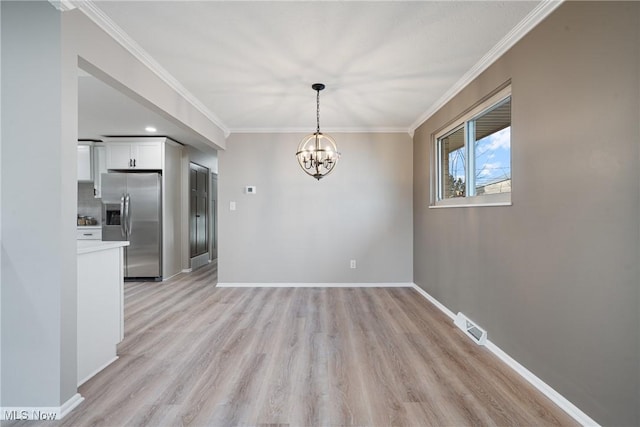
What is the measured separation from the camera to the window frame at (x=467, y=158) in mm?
2484

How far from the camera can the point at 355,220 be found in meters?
4.66

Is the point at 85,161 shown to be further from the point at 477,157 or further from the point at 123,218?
the point at 477,157

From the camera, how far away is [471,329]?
276cm

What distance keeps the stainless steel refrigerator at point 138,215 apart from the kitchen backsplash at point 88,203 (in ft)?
2.27

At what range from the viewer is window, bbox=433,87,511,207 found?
2.48 metres

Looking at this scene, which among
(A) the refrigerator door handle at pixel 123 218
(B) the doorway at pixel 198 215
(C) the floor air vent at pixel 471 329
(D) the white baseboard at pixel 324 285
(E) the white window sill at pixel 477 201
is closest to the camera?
(E) the white window sill at pixel 477 201

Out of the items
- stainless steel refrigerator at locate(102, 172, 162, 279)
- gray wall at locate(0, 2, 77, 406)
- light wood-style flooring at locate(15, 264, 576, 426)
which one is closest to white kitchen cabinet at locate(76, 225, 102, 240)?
stainless steel refrigerator at locate(102, 172, 162, 279)

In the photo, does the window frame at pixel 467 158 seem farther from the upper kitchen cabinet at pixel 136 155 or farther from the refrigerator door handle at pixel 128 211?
the refrigerator door handle at pixel 128 211

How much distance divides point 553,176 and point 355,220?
2.98 meters

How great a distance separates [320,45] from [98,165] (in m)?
4.82

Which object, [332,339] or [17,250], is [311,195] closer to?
[332,339]

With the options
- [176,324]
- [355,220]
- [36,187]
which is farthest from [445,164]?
[36,187]

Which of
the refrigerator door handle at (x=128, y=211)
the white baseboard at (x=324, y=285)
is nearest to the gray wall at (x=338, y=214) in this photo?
the white baseboard at (x=324, y=285)

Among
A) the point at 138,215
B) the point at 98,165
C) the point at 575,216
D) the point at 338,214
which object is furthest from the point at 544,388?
the point at 98,165
